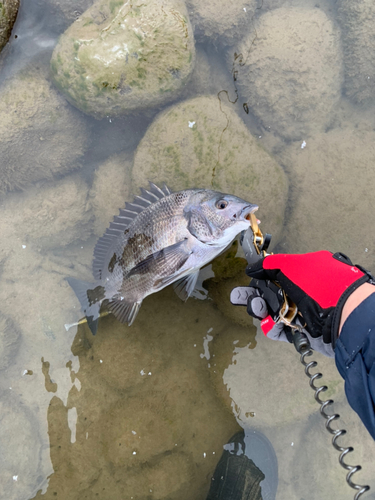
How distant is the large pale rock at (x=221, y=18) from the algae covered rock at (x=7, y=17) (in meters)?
2.12

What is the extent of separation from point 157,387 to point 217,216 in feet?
7.50

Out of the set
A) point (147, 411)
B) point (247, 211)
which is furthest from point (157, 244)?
point (147, 411)

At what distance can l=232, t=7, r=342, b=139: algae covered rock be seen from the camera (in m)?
4.29

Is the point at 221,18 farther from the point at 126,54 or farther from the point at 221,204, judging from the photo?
the point at 221,204

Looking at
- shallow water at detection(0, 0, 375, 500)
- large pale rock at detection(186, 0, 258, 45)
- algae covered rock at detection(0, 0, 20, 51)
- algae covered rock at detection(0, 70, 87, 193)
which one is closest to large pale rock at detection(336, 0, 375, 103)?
shallow water at detection(0, 0, 375, 500)

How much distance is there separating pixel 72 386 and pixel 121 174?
107 inches

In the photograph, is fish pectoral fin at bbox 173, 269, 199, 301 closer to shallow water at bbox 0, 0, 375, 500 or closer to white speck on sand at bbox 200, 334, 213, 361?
shallow water at bbox 0, 0, 375, 500

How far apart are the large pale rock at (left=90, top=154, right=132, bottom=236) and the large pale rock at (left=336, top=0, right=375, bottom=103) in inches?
126

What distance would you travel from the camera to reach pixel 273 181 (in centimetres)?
391

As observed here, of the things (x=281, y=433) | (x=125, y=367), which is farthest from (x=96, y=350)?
(x=281, y=433)

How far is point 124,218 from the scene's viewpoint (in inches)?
145

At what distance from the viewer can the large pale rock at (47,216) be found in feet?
14.5

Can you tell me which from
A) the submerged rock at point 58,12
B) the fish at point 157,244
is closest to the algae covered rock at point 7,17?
the submerged rock at point 58,12

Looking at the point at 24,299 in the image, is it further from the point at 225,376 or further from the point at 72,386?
the point at 225,376
